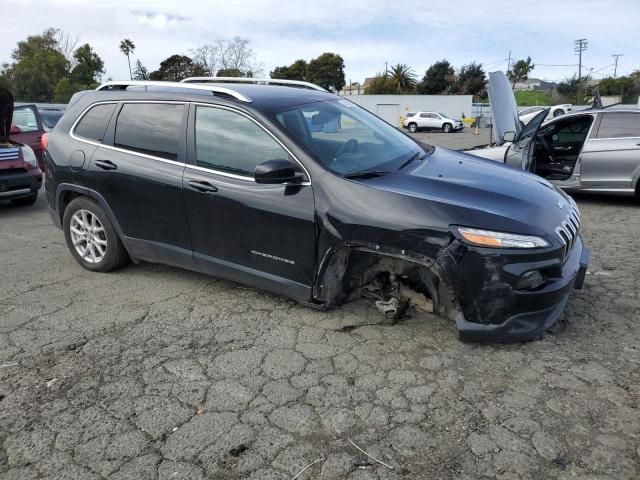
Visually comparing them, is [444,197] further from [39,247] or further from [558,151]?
[558,151]

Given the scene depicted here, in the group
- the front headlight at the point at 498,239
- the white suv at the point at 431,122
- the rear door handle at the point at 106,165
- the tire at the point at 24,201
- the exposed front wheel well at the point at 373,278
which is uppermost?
the rear door handle at the point at 106,165

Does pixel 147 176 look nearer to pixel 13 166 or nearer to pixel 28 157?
pixel 13 166

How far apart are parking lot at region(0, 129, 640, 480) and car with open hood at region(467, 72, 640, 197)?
149 inches

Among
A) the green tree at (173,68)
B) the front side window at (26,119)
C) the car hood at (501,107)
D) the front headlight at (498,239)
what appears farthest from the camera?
the green tree at (173,68)

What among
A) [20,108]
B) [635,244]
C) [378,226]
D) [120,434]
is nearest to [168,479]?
[120,434]

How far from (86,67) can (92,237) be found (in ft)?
171

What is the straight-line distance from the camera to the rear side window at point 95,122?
451cm

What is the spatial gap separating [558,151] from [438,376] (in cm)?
712

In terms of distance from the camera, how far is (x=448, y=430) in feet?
8.44

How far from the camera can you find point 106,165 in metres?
4.36

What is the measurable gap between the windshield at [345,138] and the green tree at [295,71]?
62.8 m

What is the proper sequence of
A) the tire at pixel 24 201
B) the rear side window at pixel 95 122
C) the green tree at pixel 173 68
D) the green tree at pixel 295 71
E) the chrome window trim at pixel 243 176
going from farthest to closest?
the green tree at pixel 295 71
the green tree at pixel 173 68
the tire at pixel 24 201
the rear side window at pixel 95 122
the chrome window trim at pixel 243 176

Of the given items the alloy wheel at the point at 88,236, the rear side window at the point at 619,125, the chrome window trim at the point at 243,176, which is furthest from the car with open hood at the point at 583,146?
the alloy wheel at the point at 88,236

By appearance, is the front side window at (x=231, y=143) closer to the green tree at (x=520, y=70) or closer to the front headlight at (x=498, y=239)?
the front headlight at (x=498, y=239)
